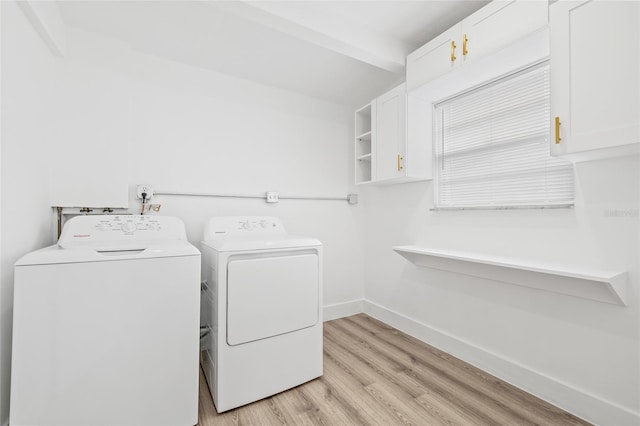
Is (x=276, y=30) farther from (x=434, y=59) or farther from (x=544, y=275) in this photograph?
(x=544, y=275)

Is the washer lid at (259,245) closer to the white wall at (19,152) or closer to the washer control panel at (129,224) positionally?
the washer control panel at (129,224)

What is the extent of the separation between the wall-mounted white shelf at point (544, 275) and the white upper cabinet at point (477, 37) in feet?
4.07

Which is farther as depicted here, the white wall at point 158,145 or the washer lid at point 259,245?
the washer lid at point 259,245

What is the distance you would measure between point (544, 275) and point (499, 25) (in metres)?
1.43

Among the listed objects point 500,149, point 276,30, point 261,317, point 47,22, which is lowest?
point 261,317

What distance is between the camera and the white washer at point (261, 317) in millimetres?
1593

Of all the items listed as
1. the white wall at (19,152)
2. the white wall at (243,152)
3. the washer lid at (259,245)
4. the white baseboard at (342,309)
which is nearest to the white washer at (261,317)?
the washer lid at (259,245)

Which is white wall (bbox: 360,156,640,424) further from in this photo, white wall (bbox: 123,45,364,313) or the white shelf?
white wall (bbox: 123,45,364,313)

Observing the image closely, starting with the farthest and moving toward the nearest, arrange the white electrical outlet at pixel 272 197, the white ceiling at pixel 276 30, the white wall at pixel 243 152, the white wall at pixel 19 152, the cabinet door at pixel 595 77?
1. the white electrical outlet at pixel 272 197
2. the white wall at pixel 243 152
3. the white ceiling at pixel 276 30
4. the white wall at pixel 19 152
5. the cabinet door at pixel 595 77

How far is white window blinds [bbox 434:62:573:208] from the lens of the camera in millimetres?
1720

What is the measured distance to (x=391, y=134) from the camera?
2395mm

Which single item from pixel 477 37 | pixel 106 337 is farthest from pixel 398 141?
pixel 106 337

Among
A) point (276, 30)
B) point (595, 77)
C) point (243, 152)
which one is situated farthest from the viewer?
point (243, 152)

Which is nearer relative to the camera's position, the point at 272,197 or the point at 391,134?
the point at 391,134
